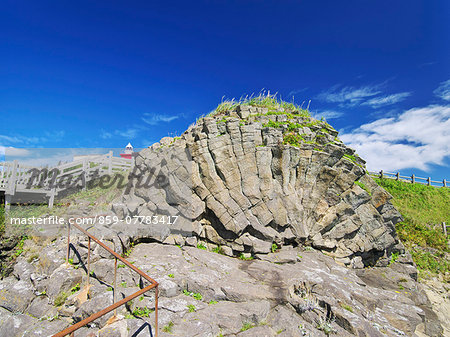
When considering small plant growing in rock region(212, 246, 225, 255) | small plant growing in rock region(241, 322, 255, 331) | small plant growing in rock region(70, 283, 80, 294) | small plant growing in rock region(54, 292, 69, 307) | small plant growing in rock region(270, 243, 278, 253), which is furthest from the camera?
small plant growing in rock region(270, 243, 278, 253)

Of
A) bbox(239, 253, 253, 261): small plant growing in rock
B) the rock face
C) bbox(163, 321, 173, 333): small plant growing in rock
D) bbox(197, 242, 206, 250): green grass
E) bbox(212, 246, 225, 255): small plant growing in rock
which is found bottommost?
bbox(163, 321, 173, 333): small plant growing in rock

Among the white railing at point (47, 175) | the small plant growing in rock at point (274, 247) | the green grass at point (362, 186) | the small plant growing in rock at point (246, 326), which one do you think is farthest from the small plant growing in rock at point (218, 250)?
the white railing at point (47, 175)

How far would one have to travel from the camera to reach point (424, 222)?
24625 millimetres

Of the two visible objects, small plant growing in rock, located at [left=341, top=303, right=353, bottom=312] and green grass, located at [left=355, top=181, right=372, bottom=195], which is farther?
green grass, located at [left=355, top=181, right=372, bottom=195]

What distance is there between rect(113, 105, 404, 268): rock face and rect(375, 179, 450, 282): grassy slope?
6.86 metres

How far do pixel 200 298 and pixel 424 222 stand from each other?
26.6 meters

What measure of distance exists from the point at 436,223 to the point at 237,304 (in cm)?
2709

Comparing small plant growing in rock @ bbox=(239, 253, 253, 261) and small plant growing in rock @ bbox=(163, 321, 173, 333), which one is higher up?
small plant growing in rock @ bbox=(239, 253, 253, 261)

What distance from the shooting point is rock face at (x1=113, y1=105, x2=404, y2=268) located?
13164mm

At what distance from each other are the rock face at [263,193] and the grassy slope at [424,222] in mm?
6856

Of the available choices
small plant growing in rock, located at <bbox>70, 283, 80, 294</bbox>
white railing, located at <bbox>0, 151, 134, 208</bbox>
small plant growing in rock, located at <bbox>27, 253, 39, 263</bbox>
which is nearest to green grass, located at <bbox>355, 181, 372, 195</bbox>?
small plant growing in rock, located at <bbox>70, 283, 80, 294</bbox>

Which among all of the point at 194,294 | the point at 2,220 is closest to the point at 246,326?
the point at 194,294

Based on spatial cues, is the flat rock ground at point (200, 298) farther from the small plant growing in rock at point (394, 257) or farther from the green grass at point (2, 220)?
the small plant growing in rock at point (394, 257)

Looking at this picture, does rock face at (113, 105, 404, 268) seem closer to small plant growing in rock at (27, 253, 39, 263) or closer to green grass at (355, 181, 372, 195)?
green grass at (355, 181, 372, 195)
